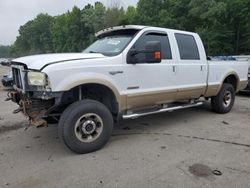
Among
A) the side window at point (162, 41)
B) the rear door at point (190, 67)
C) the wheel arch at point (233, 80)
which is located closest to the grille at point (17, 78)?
the side window at point (162, 41)

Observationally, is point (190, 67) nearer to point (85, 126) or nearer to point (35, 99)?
point (85, 126)

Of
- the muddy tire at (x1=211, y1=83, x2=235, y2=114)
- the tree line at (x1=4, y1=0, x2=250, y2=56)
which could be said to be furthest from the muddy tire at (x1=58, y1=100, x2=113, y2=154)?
the tree line at (x1=4, y1=0, x2=250, y2=56)

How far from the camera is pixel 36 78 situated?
3.82 metres

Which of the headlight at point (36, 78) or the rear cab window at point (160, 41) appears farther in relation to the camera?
the rear cab window at point (160, 41)

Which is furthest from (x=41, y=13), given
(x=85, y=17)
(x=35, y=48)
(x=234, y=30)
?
(x=234, y=30)

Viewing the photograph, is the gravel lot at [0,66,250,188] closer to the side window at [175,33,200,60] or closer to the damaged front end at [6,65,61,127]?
the damaged front end at [6,65,61,127]

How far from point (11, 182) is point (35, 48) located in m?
105

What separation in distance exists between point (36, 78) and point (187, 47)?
3382 millimetres

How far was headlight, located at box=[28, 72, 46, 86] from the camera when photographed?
3.75 metres

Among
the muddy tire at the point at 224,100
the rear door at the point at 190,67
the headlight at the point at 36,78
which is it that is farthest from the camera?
the muddy tire at the point at 224,100

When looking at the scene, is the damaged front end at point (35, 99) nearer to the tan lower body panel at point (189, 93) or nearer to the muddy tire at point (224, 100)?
the tan lower body panel at point (189, 93)

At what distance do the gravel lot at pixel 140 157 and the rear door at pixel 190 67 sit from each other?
0.76 m

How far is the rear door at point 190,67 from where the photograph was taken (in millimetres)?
5457

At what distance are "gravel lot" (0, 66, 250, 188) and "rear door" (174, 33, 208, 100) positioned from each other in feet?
2.50
